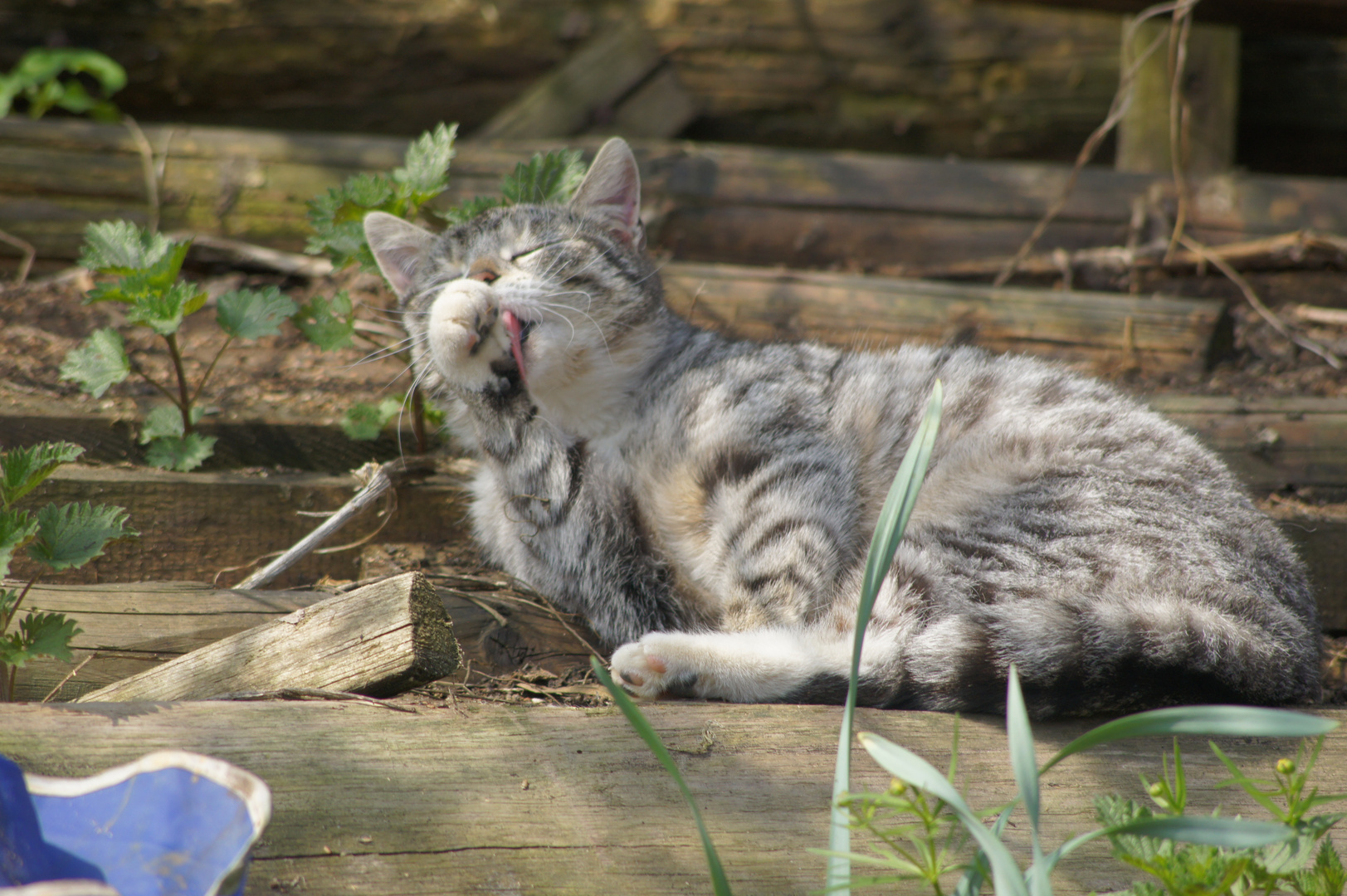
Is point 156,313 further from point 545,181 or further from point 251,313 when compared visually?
point 545,181

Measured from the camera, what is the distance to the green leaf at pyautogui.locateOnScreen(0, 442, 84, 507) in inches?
71.5

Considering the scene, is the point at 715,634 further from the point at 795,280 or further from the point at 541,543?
the point at 795,280

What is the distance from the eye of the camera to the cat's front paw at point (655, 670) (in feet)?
6.75

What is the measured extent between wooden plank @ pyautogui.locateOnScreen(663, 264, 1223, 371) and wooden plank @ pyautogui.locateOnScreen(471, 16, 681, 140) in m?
1.40

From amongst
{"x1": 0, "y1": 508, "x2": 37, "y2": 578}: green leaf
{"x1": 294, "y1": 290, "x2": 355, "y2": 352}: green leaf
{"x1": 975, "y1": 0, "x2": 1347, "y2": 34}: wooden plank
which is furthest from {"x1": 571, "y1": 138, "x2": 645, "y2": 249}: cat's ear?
{"x1": 975, "y1": 0, "x2": 1347, "y2": 34}: wooden plank

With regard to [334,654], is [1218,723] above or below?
above

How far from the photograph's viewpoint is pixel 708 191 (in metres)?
4.01

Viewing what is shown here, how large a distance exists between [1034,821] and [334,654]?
4.08 feet

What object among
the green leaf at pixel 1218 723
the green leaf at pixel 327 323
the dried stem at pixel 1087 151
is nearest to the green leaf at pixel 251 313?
the green leaf at pixel 327 323

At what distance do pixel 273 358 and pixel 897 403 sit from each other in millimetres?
2227

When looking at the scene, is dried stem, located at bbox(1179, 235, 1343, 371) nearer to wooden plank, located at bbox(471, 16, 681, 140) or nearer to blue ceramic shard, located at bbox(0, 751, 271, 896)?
wooden plank, located at bbox(471, 16, 681, 140)

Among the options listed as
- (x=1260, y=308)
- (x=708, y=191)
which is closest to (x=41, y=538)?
(x=708, y=191)

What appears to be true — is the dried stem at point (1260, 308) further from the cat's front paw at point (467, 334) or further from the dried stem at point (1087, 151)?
the cat's front paw at point (467, 334)

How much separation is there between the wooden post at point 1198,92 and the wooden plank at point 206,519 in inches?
147
